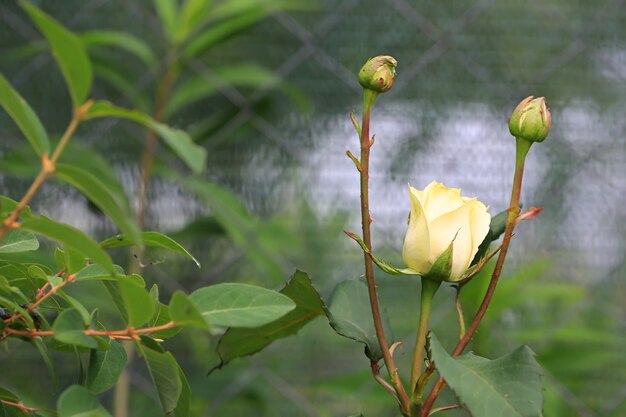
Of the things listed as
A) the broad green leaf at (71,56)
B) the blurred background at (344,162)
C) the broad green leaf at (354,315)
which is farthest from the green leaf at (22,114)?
the blurred background at (344,162)

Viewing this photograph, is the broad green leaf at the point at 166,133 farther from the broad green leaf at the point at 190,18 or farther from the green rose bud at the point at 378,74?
the broad green leaf at the point at 190,18

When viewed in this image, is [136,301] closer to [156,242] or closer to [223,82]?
[156,242]

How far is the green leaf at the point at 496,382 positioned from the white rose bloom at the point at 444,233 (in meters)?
0.03

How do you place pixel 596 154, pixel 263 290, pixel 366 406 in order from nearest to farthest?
pixel 263 290 < pixel 366 406 < pixel 596 154

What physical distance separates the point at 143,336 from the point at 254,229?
1.66 feet

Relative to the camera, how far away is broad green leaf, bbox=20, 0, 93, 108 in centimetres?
20

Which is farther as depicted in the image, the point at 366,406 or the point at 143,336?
the point at 366,406

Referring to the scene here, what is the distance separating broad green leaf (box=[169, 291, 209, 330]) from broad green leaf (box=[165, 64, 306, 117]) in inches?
23.0

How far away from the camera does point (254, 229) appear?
76 centimetres

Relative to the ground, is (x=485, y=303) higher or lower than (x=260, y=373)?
higher

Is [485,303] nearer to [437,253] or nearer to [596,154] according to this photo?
[437,253]

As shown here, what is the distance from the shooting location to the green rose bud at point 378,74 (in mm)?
288

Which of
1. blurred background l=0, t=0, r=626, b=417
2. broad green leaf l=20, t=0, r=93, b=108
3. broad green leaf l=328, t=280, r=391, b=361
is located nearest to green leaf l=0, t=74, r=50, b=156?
broad green leaf l=20, t=0, r=93, b=108

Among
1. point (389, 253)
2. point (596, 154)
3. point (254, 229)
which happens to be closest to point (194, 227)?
point (254, 229)
